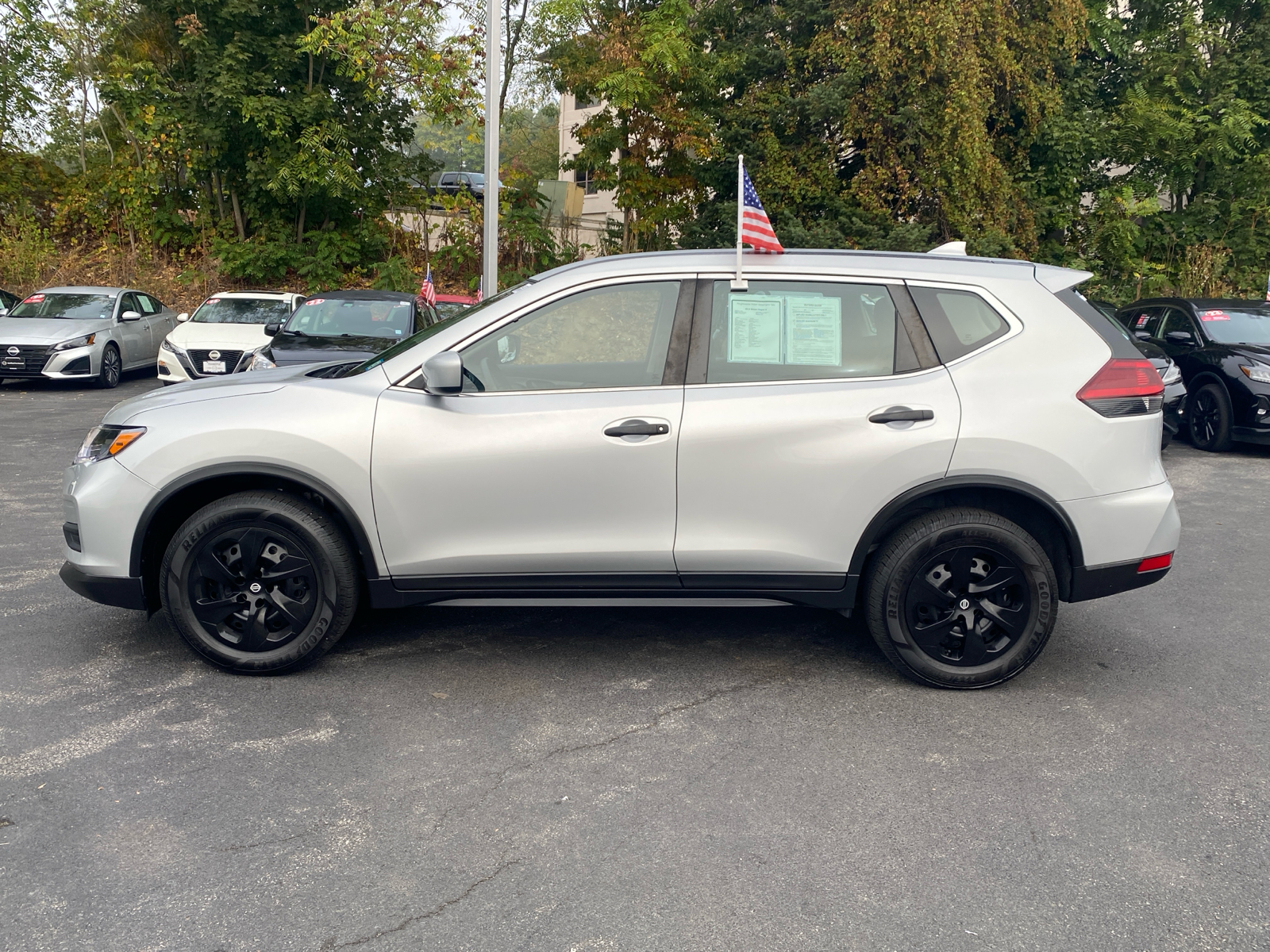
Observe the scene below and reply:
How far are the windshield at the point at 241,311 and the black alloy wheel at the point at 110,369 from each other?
1.94 m

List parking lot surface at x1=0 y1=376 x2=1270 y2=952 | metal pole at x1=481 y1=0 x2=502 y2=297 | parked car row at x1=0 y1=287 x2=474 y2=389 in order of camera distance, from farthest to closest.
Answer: metal pole at x1=481 y1=0 x2=502 y2=297
parked car row at x1=0 y1=287 x2=474 y2=389
parking lot surface at x1=0 y1=376 x2=1270 y2=952

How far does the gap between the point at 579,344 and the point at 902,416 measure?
4.58 feet

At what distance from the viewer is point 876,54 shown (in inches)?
683

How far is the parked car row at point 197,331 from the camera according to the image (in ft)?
38.3

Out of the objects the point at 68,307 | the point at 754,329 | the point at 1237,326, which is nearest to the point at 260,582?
the point at 754,329

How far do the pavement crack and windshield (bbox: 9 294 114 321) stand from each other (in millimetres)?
16053

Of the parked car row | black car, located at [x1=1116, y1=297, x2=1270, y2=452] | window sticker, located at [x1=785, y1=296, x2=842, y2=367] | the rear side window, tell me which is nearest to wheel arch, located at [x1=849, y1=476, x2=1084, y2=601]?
the rear side window

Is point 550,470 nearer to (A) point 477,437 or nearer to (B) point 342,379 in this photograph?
(A) point 477,437

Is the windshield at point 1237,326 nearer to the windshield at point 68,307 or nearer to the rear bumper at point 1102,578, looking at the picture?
the rear bumper at point 1102,578

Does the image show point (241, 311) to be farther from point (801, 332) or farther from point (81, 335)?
point (801, 332)

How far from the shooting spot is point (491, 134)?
12969 mm

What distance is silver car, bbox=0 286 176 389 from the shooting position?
15.3 meters

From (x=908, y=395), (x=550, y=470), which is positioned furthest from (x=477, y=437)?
(x=908, y=395)

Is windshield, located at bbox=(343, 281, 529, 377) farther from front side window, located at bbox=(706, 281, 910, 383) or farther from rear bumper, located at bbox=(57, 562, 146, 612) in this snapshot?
rear bumper, located at bbox=(57, 562, 146, 612)
